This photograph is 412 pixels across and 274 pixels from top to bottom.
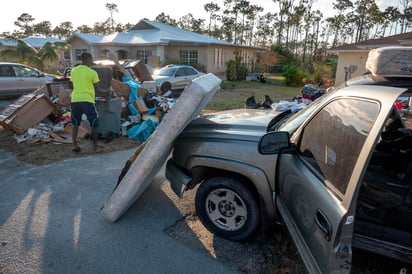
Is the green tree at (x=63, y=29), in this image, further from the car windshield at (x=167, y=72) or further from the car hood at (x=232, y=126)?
the car hood at (x=232, y=126)

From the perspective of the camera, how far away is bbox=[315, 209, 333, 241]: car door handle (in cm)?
160

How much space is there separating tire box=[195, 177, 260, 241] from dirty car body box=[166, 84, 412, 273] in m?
0.01

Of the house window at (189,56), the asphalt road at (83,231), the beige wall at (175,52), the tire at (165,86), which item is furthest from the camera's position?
the house window at (189,56)

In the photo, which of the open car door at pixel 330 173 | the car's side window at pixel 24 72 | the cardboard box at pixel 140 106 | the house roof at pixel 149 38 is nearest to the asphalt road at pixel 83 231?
the open car door at pixel 330 173

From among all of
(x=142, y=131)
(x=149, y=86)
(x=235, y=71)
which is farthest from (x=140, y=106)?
(x=235, y=71)

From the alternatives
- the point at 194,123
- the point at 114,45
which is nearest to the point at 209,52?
the point at 114,45

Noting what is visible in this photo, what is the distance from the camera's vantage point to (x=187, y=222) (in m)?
3.45

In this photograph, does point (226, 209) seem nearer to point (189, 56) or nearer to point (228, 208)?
point (228, 208)

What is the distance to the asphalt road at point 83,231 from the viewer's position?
2736mm

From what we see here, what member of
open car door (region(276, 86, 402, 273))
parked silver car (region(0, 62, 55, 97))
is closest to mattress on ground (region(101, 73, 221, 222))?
open car door (region(276, 86, 402, 273))

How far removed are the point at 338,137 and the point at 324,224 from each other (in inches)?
23.0

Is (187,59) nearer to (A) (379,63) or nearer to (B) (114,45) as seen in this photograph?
(B) (114,45)

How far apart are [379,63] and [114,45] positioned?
2459cm

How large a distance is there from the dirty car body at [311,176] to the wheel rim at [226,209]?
0.03 ft
